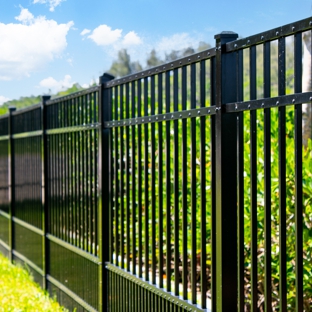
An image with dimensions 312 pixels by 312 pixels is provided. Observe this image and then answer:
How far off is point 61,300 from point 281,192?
169 inches

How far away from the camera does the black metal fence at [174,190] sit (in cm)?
315

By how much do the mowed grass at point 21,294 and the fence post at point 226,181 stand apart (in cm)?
341

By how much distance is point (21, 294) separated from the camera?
23.7ft

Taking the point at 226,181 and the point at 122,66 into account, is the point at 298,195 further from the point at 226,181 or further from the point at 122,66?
the point at 122,66

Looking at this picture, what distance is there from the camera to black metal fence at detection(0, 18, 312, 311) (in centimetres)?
315

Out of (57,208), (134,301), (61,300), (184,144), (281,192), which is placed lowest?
(61,300)

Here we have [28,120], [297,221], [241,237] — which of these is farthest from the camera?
[28,120]

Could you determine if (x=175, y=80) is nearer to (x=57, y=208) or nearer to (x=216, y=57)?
(x=216, y=57)

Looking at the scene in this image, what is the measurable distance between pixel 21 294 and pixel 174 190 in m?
3.84

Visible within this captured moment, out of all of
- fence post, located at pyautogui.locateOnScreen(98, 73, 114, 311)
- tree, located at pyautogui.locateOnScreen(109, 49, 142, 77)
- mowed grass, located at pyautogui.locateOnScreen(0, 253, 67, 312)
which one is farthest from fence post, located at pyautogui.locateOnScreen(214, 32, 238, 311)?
tree, located at pyautogui.locateOnScreen(109, 49, 142, 77)

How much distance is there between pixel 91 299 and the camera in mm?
5703

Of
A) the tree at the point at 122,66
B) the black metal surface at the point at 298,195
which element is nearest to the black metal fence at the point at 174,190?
the black metal surface at the point at 298,195

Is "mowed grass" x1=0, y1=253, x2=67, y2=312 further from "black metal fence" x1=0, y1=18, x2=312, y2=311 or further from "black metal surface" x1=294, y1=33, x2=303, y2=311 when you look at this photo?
"black metal surface" x1=294, y1=33, x2=303, y2=311

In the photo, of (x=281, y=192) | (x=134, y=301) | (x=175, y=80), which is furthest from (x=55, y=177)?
(x=281, y=192)
